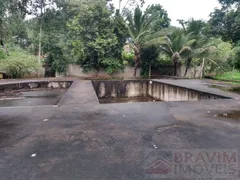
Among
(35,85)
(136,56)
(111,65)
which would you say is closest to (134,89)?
(111,65)

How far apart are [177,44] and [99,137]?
1278 centimetres

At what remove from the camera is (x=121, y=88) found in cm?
1141

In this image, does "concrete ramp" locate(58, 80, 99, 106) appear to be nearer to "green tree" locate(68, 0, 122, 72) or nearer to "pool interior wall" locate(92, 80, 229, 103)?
"pool interior wall" locate(92, 80, 229, 103)

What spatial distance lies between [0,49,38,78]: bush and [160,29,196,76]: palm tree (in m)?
9.44

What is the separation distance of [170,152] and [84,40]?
472 inches

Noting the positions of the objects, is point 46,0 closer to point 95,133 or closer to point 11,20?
point 11,20

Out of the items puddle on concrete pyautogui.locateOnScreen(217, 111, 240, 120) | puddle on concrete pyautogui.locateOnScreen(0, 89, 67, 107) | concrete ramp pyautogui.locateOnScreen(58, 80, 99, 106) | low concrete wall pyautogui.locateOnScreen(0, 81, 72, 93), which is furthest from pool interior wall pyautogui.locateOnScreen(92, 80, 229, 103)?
puddle on concrete pyautogui.locateOnScreen(217, 111, 240, 120)

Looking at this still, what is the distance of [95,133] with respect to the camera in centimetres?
292

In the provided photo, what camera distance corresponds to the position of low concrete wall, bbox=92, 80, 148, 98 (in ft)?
36.2

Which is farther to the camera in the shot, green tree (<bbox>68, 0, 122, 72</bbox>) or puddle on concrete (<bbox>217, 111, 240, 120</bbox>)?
green tree (<bbox>68, 0, 122, 72</bbox>)

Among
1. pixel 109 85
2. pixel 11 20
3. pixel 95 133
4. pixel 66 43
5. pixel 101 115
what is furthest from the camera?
pixel 66 43

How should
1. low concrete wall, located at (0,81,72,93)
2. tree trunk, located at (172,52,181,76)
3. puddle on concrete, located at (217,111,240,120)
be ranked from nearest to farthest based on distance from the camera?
puddle on concrete, located at (217,111,240,120)
low concrete wall, located at (0,81,72,93)
tree trunk, located at (172,52,181,76)

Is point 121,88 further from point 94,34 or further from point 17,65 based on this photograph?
point 17,65

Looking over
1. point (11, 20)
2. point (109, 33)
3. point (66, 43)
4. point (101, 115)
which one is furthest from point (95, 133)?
point (11, 20)
